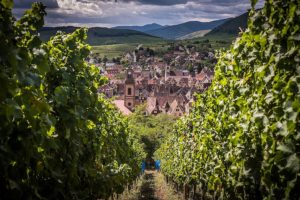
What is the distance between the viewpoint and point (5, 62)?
392 cm

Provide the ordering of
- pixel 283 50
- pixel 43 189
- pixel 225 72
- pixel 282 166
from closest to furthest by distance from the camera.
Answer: pixel 282 166 < pixel 283 50 < pixel 43 189 < pixel 225 72

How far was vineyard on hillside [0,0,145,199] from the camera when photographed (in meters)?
3.96

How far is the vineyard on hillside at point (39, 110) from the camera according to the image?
3955 mm

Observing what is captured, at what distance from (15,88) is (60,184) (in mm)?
2414

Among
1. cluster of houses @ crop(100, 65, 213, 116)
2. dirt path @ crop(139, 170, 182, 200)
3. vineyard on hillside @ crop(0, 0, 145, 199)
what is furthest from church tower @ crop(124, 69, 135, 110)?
vineyard on hillside @ crop(0, 0, 145, 199)

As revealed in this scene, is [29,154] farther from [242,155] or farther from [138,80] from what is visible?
[138,80]

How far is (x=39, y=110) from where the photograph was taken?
4.38m

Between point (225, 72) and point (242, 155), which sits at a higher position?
point (225, 72)

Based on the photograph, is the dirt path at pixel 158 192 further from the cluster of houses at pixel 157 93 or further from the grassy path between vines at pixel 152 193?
the cluster of houses at pixel 157 93

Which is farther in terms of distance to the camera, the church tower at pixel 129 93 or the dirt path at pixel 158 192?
the church tower at pixel 129 93

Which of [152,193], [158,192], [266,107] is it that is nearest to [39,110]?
[266,107]

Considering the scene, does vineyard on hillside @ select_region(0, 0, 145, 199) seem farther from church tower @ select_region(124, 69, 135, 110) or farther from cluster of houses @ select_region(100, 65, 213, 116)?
church tower @ select_region(124, 69, 135, 110)

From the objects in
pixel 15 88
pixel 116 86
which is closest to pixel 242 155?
pixel 15 88

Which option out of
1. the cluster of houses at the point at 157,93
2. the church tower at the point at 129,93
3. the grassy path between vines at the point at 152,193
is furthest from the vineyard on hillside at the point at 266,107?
the church tower at the point at 129,93
